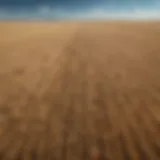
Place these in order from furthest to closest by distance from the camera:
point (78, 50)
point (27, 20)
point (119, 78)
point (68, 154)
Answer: point (27, 20), point (78, 50), point (119, 78), point (68, 154)

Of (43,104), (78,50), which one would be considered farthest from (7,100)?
(78,50)

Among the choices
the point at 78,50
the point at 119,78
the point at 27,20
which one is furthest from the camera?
the point at 27,20

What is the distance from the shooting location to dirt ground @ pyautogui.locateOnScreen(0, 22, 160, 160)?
8.6 inches

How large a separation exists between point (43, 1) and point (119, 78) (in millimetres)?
778

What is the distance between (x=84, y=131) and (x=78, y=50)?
1.18ft

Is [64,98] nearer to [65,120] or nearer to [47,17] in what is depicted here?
[65,120]

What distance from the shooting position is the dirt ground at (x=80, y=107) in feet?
0.71

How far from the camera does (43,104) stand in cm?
29

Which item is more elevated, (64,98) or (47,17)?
(47,17)

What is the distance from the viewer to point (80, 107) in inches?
11.1

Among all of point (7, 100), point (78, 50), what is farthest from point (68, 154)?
point (78, 50)

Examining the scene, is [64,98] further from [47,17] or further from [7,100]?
[47,17]

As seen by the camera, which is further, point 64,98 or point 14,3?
point 14,3

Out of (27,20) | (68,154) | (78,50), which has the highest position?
(27,20)
